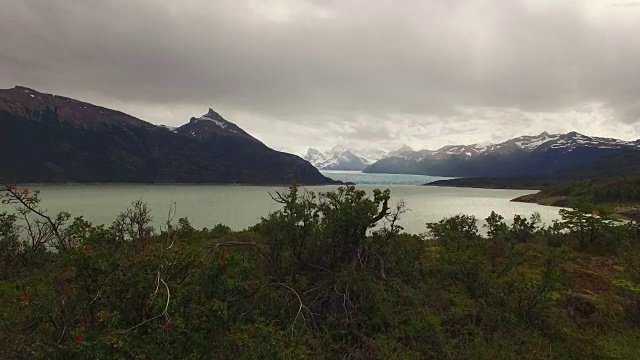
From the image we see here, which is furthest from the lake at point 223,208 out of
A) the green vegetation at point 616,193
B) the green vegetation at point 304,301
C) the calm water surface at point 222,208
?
the green vegetation at point 304,301

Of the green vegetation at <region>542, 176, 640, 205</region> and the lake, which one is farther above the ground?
the green vegetation at <region>542, 176, 640, 205</region>

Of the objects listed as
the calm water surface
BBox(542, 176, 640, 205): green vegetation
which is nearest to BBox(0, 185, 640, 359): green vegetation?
the calm water surface

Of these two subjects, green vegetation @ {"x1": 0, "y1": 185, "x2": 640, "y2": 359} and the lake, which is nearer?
green vegetation @ {"x1": 0, "y1": 185, "x2": 640, "y2": 359}

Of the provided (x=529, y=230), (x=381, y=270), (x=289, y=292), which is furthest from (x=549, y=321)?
(x=529, y=230)

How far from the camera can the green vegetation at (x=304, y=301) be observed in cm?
889

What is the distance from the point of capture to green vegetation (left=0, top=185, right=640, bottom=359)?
8.89 metres

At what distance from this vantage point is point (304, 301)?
1277cm

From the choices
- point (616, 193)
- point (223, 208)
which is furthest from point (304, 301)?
point (616, 193)

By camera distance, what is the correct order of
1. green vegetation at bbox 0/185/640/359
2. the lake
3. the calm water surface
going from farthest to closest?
1. the calm water surface
2. the lake
3. green vegetation at bbox 0/185/640/359

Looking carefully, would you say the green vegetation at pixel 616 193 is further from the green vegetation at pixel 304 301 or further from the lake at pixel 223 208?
the green vegetation at pixel 304 301

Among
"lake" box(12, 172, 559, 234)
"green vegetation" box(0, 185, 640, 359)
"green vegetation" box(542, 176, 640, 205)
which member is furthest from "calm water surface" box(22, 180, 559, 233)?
"green vegetation" box(0, 185, 640, 359)

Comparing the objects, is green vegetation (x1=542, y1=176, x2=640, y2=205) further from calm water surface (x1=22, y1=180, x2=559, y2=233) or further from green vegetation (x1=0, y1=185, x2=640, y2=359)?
green vegetation (x1=0, y1=185, x2=640, y2=359)

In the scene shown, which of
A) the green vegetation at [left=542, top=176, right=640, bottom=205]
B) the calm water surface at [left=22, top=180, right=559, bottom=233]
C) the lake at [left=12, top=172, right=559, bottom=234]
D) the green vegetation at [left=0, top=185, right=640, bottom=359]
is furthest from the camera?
the green vegetation at [left=542, top=176, right=640, bottom=205]

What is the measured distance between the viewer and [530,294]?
13906 mm
